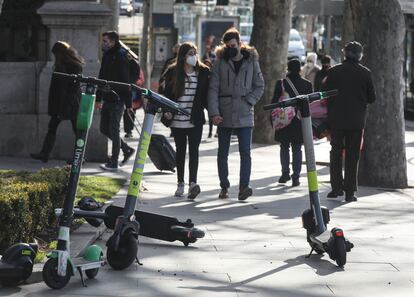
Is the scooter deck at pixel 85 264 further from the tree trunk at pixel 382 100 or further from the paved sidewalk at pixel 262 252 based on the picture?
the tree trunk at pixel 382 100

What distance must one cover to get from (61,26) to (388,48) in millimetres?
4520

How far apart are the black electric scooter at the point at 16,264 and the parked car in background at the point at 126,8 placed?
4162 centimetres

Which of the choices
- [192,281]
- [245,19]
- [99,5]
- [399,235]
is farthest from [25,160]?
[245,19]

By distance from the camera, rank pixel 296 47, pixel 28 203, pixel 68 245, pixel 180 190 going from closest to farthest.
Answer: pixel 68 245 < pixel 28 203 < pixel 180 190 < pixel 296 47

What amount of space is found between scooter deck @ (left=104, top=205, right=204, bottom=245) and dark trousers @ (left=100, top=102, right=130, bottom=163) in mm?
5601

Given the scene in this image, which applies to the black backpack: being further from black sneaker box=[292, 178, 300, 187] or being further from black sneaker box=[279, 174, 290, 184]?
black sneaker box=[292, 178, 300, 187]

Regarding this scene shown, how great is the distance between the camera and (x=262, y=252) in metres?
9.53

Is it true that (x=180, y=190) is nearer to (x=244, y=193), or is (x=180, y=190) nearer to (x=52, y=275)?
(x=244, y=193)

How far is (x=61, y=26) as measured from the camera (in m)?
15.9

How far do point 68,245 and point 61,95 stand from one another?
7.31 meters

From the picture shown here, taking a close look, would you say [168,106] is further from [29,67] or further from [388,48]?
[29,67]

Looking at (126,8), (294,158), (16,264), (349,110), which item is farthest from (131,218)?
(126,8)

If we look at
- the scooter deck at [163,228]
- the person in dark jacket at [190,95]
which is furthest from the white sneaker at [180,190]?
the scooter deck at [163,228]

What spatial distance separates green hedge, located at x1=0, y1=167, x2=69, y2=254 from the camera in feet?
27.0
